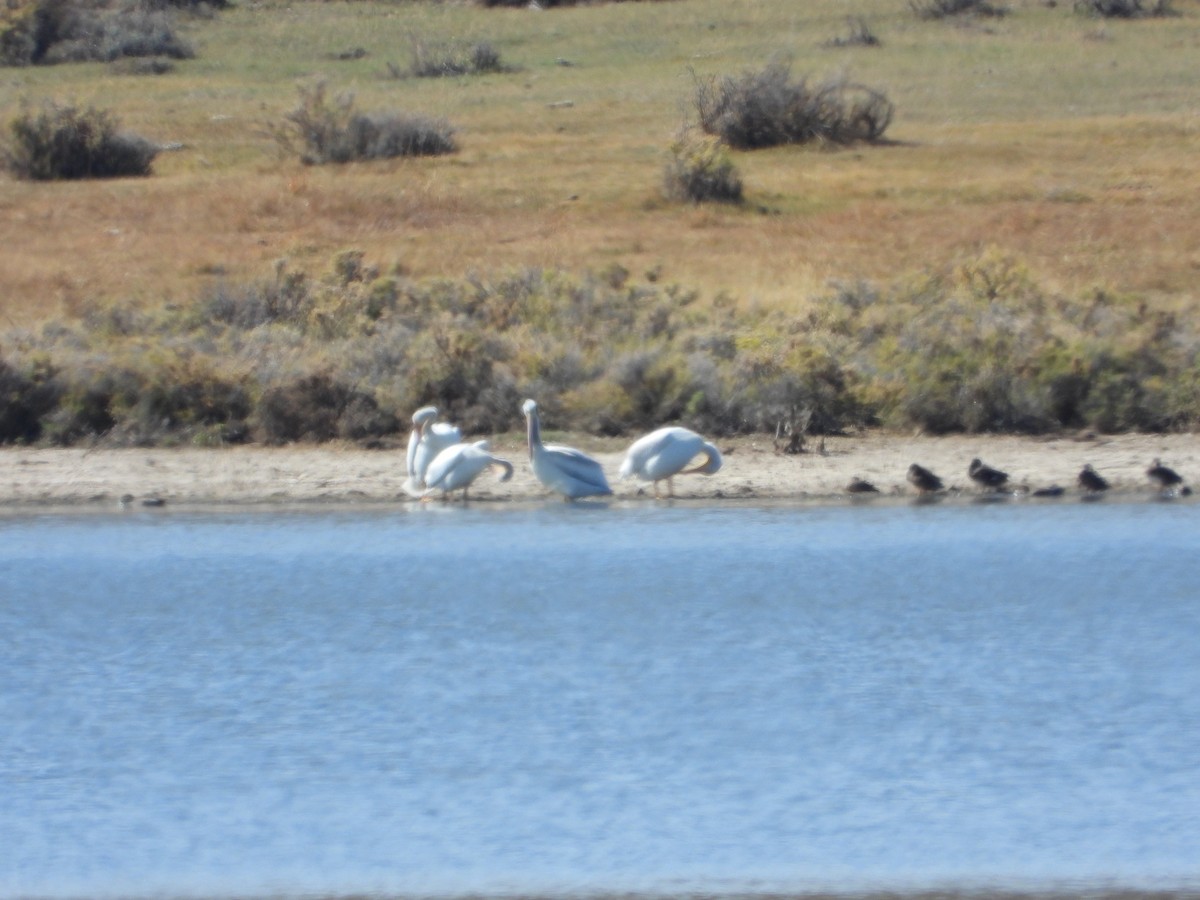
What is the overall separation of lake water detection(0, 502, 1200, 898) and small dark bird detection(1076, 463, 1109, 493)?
0.38 m

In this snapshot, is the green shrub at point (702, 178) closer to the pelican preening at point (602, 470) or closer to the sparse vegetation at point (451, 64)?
the pelican preening at point (602, 470)

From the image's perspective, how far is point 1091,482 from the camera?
13016 millimetres

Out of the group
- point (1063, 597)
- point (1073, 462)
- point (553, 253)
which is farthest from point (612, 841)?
point (553, 253)

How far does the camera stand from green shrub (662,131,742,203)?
82.2 feet

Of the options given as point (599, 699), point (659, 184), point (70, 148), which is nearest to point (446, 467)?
point (599, 699)

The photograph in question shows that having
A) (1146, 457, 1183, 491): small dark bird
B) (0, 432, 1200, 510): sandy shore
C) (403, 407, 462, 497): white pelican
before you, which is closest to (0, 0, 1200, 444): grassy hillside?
(0, 432, 1200, 510): sandy shore

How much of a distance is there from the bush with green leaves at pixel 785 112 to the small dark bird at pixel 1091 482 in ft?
57.5

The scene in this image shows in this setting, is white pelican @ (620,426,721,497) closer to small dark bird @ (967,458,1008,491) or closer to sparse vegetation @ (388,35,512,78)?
small dark bird @ (967,458,1008,491)

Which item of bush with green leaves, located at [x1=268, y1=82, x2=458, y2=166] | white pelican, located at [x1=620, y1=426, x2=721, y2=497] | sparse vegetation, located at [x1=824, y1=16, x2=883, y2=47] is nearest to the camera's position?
white pelican, located at [x1=620, y1=426, x2=721, y2=497]

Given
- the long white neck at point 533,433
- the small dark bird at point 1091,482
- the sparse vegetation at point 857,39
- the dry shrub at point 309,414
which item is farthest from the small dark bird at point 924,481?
the sparse vegetation at point 857,39

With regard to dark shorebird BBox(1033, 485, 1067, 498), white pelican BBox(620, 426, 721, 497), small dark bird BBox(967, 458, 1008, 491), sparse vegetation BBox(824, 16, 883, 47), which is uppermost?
sparse vegetation BBox(824, 16, 883, 47)

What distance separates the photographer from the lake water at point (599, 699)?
6.65 m

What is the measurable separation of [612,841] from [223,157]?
2402cm

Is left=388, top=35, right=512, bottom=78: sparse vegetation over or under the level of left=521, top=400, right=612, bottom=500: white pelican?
over
